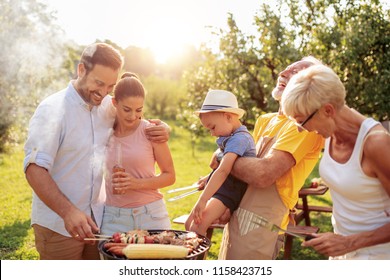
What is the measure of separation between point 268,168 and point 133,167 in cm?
88

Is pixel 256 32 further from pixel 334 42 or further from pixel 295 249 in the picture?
pixel 295 249

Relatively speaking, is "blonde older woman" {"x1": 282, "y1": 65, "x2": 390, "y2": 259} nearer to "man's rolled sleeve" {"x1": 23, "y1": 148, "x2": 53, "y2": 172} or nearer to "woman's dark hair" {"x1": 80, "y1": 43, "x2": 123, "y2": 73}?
"woman's dark hair" {"x1": 80, "y1": 43, "x2": 123, "y2": 73}

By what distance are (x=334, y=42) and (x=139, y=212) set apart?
18.5ft

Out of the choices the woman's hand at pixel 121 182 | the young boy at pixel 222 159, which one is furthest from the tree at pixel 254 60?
the woman's hand at pixel 121 182

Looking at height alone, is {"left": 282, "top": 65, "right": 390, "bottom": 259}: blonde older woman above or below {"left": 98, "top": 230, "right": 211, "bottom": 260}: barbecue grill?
above

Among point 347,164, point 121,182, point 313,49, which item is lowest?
point 121,182

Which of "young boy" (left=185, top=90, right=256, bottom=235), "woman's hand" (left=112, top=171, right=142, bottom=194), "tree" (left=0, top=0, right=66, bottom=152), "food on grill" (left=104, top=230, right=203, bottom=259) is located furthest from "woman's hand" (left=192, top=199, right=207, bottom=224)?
"tree" (left=0, top=0, right=66, bottom=152)

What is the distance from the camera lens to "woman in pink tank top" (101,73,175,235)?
306 centimetres

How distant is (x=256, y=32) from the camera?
27.1 feet

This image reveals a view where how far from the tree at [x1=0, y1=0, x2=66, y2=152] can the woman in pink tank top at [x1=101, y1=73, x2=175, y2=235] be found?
3.46 meters

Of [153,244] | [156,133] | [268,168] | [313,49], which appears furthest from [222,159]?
[313,49]

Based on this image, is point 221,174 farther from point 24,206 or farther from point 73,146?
point 24,206

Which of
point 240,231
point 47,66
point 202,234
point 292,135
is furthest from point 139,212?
point 47,66

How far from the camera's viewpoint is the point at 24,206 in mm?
8281
